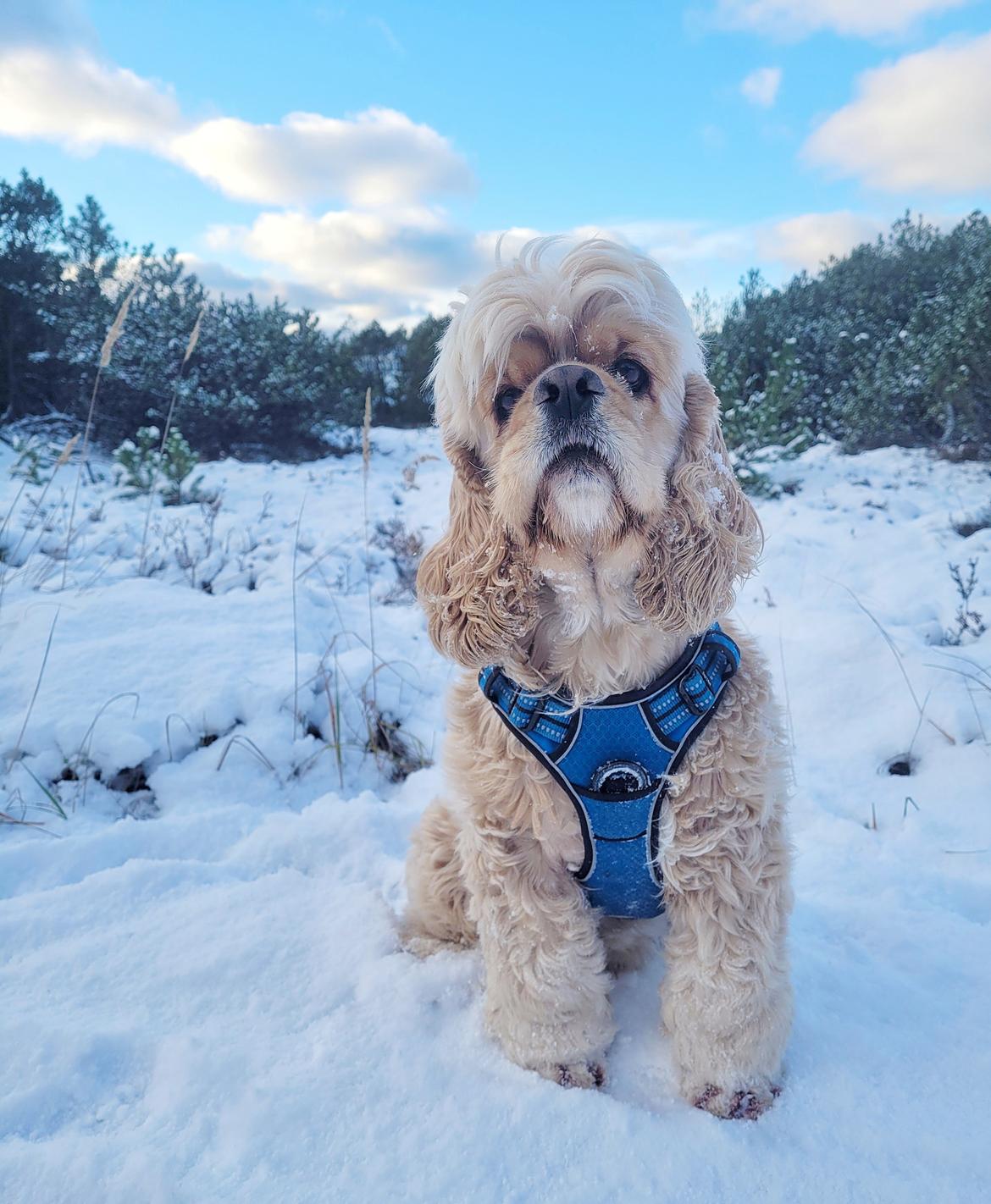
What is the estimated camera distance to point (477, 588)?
184 centimetres

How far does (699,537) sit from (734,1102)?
1.32 meters

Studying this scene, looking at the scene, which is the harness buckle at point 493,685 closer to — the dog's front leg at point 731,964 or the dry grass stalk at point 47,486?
the dog's front leg at point 731,964

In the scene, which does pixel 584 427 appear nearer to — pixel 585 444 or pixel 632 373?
pixel 585 444

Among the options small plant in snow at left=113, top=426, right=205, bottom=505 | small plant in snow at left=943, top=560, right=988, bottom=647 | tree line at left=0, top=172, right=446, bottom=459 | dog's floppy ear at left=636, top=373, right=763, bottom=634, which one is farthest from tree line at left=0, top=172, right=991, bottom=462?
dog's floppy ear at left=636, top=373, right=763, bottom=634

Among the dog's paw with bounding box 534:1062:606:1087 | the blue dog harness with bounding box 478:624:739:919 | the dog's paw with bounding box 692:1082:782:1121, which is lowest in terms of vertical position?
the dog's paw with bounding box 534:1062:606:1087

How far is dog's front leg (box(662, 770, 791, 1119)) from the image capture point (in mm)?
1611

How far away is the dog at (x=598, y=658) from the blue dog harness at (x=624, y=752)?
0.01m

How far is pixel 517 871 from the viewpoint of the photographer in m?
1.74

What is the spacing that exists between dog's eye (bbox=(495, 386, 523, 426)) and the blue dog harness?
76 cm

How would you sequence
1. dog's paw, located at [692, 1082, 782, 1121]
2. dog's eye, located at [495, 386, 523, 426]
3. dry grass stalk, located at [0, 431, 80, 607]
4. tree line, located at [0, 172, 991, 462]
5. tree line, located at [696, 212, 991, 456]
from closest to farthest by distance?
1. dog's paw, located at [692, 1082, 782, 1121]
2. dog's eye, located at [495, 386, 523, 426]
3. dry grass stalk, located at [0, 431, 80, 607]
4. tree line, located at [696, 212, 991, 456]
5. tree line, located at [0, 172, 991, 462]

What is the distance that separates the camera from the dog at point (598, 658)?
5.36 feet

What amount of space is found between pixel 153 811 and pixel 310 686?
0.87 m

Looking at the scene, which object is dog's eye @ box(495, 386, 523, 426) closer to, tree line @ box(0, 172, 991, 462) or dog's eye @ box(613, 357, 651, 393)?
dog's eye @ box(613, 357, 651, 393)

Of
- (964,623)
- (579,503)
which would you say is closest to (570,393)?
(579,503)
